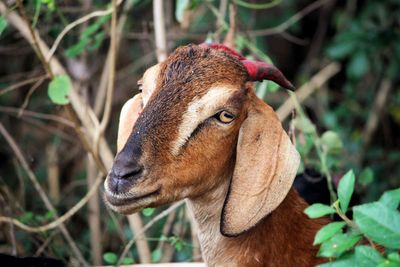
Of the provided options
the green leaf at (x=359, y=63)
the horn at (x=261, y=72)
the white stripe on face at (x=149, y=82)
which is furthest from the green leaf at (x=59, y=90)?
the green leaf at (x=359, y=63)

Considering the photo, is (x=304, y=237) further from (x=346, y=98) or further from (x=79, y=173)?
(x=346, y=98)

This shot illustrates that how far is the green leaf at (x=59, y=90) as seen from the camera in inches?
155

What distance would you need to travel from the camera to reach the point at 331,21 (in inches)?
310

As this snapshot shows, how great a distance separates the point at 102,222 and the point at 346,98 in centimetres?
253

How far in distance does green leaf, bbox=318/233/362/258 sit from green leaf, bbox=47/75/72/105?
1.56 metres

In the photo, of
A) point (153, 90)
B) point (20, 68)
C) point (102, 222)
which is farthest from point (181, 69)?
point (20, 68)

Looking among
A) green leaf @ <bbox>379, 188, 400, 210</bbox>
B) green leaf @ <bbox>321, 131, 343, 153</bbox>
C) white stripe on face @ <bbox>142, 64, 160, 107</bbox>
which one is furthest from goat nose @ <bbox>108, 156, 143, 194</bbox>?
green leaf @ <bbox>321, 131, 343, 153</bbox>

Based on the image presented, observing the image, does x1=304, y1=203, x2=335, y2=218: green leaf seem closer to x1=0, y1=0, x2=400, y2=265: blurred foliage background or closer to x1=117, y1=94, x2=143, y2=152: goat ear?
x1=117, y1=94, x2=143, y2=152: goat ear

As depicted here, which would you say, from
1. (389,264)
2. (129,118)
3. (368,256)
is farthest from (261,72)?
(389,264)

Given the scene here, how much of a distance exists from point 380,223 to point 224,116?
0.75 meters

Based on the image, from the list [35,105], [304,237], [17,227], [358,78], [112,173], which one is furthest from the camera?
[358,78]

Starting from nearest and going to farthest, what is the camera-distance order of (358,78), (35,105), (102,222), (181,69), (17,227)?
(181,69), (17,227), (102,222), (35,105), (358,78)

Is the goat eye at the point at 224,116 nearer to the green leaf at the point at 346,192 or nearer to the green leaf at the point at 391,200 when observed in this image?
the green leaf at the point at 346,192

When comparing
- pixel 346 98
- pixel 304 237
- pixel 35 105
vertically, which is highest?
pixel 304 237
